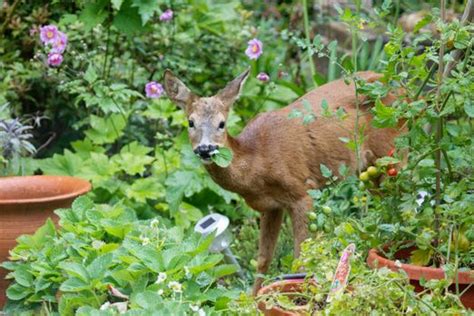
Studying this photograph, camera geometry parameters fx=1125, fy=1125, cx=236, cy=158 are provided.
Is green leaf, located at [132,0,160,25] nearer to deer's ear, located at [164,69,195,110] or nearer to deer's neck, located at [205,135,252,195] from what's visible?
deer's ear, located at [164,69,195,110]

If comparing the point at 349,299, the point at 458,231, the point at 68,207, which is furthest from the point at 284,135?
the point at 349,299

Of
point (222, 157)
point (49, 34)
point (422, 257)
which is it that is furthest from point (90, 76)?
point (422, 257)

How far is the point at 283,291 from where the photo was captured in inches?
174

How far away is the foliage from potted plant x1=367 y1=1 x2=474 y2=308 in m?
0.79

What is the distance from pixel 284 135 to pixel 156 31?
2587 mm

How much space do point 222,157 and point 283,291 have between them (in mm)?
1677

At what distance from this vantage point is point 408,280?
4.13 meters

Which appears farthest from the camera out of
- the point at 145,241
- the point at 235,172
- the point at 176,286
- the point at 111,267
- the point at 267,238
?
the point at 267,238

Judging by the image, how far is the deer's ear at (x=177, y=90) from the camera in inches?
246

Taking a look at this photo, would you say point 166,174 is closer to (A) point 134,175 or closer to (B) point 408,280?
(A) point 134,175

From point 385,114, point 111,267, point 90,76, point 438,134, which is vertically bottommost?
point 111,267

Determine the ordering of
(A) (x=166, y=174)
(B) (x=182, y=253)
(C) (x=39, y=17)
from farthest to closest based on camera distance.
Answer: (C) (x=39, y=17) → (A) (x=166, y=174) → (B) (x=182, y=253)

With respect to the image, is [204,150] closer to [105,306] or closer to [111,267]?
[111,267]

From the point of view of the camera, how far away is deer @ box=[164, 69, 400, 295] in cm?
616
